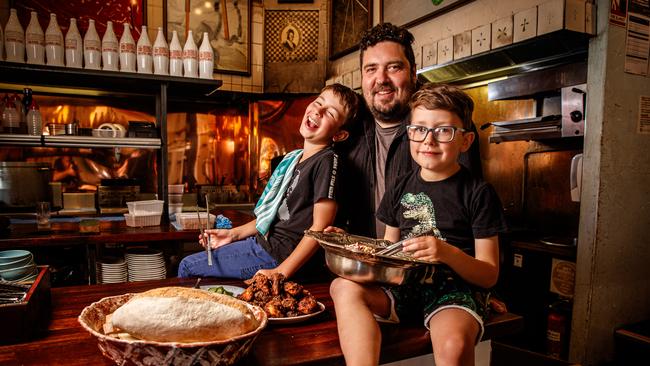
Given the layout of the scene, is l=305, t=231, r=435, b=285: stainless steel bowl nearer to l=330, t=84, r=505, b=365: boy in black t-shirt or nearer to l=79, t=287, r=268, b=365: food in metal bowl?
l=330, t=84, r=505, b=365: boy in black t-shirt

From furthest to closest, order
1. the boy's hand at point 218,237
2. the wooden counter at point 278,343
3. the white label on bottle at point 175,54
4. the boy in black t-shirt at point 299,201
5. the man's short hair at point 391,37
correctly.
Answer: the white label on bottle at point 175,54, the boy's hand at point 218,237, the man's short hair at point 391,37, the boy in black t-shirt at point 299,201, the wooden counter at point 278,343

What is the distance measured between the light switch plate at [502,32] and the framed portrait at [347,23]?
2353 millimetres

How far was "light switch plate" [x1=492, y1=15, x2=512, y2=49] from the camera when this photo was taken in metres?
3.47

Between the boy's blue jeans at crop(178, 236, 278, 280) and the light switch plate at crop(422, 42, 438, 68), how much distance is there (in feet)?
9.59

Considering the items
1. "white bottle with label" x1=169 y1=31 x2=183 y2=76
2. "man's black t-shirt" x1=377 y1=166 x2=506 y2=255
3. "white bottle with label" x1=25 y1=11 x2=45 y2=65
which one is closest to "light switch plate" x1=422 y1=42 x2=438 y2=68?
"white bottle with label" x1=169 y1=31 x2=183 y2=76

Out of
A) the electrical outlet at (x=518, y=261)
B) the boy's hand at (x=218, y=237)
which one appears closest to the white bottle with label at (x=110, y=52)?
the boy's hand at (x=218, y=237)

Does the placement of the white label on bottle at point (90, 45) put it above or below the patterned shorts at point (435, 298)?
above

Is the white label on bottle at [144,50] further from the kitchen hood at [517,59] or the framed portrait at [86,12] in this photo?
the kitchen hood at [517,59]

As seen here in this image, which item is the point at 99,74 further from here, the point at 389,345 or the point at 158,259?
the point at 389,345

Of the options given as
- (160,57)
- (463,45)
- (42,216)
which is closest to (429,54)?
(463,45)

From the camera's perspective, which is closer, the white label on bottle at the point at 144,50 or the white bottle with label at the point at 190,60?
the white label on bottle at the point at 144,50

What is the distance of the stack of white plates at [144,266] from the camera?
10.8 feet

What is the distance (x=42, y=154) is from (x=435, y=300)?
5.41 metres

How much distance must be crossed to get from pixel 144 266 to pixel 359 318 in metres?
2.53
